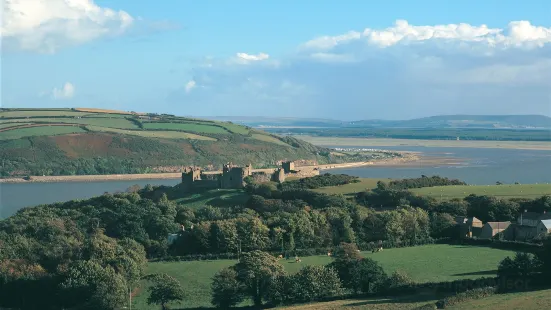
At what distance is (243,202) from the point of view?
157 ft

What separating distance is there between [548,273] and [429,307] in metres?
5.59

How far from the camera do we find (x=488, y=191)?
47.7 metres

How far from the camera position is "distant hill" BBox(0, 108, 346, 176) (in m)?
93.6

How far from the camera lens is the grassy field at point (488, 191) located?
45719 millimetres

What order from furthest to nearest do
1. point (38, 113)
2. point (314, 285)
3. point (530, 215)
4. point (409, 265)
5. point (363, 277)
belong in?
1. point (38, 113)
2. point (530, 215)
3. point (409, 265)
4. point (363, 277)
5. point (314, 285)

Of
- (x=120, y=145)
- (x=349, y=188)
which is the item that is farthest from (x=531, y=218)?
(x=120, y=145)

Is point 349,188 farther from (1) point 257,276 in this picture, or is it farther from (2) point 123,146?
(2) point 123,146

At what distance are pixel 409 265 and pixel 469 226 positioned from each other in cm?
880

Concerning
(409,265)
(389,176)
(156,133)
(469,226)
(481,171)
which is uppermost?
(156,133)

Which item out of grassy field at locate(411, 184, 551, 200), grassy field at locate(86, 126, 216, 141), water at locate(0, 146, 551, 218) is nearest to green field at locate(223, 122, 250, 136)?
grassy field at locate(86, 126, 216, 141)

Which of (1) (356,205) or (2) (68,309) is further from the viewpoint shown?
(1) (356,205)

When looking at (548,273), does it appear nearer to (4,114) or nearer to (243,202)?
(243,202)

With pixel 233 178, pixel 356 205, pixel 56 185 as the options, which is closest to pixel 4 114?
pixel 56 185

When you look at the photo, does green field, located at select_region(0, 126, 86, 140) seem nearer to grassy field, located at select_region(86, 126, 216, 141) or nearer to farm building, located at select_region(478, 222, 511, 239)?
grassy field, located at select_region(86, 126, 216, 141)
